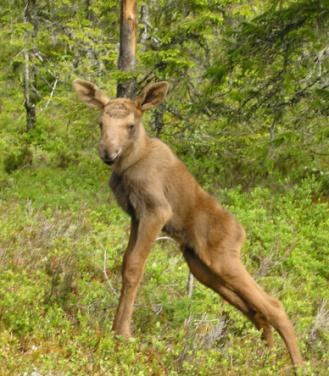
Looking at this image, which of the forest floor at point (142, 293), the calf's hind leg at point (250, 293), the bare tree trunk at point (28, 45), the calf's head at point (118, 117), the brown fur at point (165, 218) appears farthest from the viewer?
the bare tree trunk at point (28, 45)

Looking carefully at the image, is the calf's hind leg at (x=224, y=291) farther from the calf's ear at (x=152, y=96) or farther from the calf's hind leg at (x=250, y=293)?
the calf's ear at (x=152, y=96)

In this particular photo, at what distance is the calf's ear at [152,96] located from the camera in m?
6.99

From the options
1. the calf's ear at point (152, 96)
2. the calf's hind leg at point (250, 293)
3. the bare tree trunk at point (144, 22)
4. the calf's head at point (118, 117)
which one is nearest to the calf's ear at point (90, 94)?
the calf's head at point (118, 117)

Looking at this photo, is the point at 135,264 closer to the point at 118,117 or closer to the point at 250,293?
the point at 250,293

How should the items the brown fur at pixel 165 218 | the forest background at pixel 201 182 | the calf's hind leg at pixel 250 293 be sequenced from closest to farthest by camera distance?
1. the forest background at pixel 201 182
2. the brown fur at pixel 165 218
3. the calf's hind leg at pixel 250 293

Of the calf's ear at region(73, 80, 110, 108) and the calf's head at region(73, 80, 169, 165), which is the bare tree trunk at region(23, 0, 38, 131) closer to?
the calf's ear at region(73, 80, 110, 108)

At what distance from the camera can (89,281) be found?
8172mm

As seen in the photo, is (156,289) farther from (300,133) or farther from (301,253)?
(300,133)

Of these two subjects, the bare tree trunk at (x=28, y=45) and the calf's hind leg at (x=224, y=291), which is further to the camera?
the bare tree trunk at (x=28, y=45)

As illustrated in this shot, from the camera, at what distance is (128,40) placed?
48.0ft

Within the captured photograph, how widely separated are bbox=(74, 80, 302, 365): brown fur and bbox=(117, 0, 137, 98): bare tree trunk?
24.7 feet

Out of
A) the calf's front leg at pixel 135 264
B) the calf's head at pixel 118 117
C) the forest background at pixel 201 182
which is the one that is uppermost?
the calf's head at pixel 118 117

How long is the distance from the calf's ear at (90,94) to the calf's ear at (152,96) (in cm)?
38

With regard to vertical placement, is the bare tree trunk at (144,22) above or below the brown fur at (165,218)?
below
